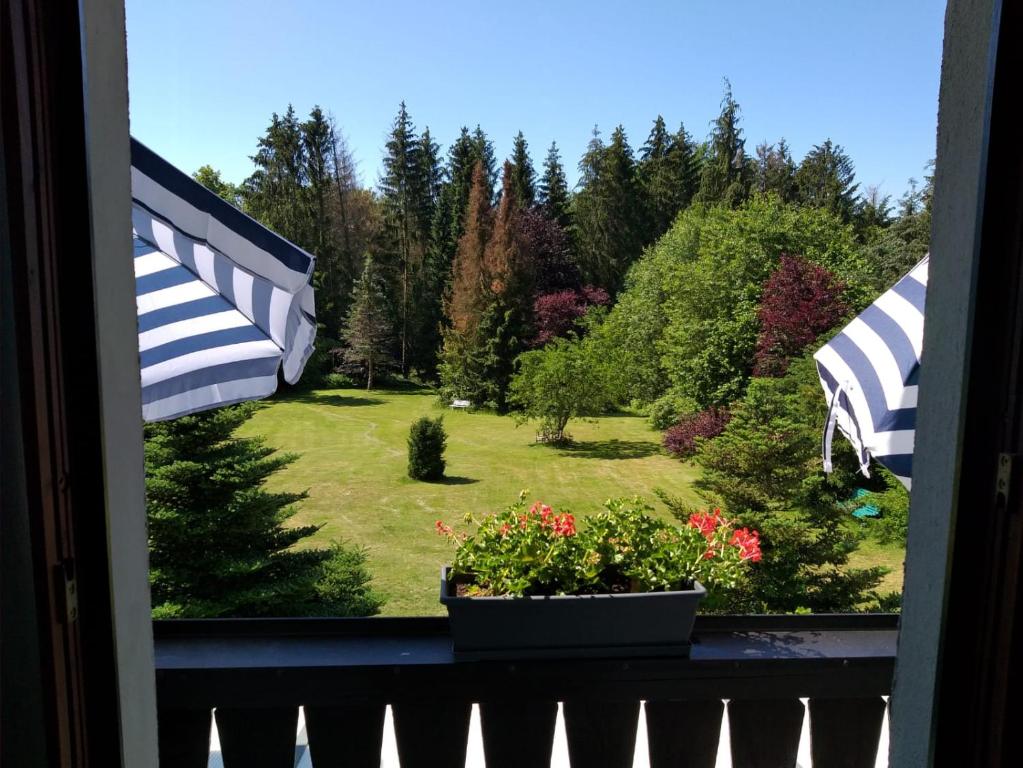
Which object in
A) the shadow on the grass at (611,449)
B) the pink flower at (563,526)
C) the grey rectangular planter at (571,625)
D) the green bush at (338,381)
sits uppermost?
the pink flower at (563,526)

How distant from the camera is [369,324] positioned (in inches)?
333

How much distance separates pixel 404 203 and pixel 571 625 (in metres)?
8.40

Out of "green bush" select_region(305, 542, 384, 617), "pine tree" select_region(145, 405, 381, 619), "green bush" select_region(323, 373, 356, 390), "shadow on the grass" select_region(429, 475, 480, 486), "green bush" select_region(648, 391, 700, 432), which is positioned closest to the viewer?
"pine tree" select_region(145, 405, 381, 619)

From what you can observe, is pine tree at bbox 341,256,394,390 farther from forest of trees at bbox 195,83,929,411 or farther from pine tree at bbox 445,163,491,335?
pine tree at bbox 445,163,491,335

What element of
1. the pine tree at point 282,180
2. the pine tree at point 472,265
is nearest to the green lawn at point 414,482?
the pine tree at point 472,265

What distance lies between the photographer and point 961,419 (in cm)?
45

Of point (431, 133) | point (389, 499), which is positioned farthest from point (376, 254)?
point (389, 499)

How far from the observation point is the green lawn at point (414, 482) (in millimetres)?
4801

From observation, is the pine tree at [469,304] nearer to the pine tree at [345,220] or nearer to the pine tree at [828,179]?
the pine tree at [345,220]

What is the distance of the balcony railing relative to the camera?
0.78m

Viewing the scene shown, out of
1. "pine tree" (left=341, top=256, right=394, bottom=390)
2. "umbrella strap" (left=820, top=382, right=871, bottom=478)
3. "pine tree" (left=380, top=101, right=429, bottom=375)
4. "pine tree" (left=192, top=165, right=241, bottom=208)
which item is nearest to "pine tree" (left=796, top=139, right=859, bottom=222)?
"pine tree" (left=380, top=101, right=429, bottom=375)

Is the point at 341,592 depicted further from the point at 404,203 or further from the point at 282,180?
the point at 404,203

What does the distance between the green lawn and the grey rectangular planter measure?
3.10 metres

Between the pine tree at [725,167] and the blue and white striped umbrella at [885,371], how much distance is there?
6667mm
